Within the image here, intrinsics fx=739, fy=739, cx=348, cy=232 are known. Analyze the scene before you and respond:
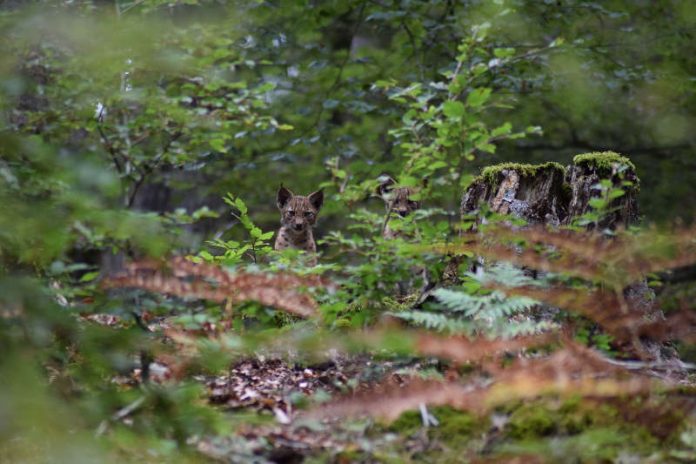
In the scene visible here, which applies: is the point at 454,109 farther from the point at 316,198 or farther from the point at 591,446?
the point at 316,198

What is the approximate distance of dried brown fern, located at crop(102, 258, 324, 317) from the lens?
10.1 feet

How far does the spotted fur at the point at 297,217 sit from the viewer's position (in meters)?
7.96

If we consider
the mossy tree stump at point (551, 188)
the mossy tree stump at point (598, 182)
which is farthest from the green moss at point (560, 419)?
the mossy tree stump at point (551, 188)

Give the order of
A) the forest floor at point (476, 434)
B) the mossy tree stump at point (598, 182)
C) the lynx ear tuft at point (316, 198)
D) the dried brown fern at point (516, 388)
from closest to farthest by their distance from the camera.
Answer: the dried brown fern at point (516, 388), the forest floor at point (476, 434), the mossy tree stump at point (598, 182), the lynx ear tuft at point (316, 198)

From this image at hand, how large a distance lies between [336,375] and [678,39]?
7128mm

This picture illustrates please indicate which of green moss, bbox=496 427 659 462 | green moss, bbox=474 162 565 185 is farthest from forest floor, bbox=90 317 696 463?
green moss, bbox=474 162 565 185

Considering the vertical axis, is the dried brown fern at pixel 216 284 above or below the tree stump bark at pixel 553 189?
above

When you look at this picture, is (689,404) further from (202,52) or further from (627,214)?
(202,52)

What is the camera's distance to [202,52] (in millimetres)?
8570

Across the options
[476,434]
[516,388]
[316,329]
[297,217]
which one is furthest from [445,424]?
[297,217]

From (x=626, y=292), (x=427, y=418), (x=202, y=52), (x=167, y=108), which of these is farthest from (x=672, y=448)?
(x=202, y=52)

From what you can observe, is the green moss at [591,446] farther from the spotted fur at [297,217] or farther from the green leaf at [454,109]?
the spotted fur at [297,217]

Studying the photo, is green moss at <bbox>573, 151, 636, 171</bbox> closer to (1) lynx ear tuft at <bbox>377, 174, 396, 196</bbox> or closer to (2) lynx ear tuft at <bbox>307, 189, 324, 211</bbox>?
(1) lynx ear tuft at <bbox>377, 174, 396, 196</bbox>

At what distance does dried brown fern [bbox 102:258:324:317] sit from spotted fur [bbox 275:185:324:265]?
13.6 feet
